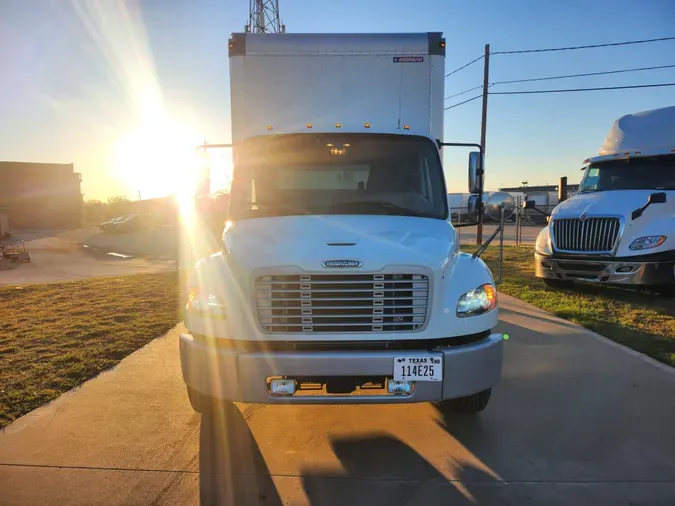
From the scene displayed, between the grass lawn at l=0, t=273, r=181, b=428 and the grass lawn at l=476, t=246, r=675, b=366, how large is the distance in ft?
19.8

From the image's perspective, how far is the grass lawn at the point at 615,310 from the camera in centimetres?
591

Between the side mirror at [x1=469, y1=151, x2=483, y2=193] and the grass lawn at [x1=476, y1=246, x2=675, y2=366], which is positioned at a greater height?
the side mirror at [x1=469, y1=151, x2=483, y2=193]

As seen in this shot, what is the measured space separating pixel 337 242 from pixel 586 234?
6.52 meters

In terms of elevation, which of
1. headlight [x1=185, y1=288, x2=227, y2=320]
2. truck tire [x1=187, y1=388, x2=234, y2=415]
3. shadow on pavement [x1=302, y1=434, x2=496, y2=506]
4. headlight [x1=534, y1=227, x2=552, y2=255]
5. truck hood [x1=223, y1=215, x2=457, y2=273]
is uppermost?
truck hood [x1=223, y1=215, x2=457, y2=273]

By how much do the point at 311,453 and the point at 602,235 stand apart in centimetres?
680

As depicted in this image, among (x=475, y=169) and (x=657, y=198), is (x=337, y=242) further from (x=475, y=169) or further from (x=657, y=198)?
(x=657, y=198)

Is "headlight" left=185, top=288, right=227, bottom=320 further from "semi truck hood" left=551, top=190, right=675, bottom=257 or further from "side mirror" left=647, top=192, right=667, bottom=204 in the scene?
"side mirror" left=647, top=192, right=667, bottom=204

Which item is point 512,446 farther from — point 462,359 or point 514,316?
point 514,316

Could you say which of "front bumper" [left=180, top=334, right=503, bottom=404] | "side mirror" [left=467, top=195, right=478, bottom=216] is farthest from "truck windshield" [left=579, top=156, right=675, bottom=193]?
"front bumper" [left=180, top=334, right=503, bottom=404]

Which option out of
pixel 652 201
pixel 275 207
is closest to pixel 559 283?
pixel 652 201

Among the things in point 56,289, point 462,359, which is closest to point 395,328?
point 462,359

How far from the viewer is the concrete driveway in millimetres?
2957

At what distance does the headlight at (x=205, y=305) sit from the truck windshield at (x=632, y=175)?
820 cm

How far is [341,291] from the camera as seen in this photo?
3230 millimetres
